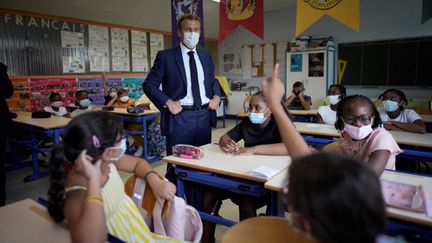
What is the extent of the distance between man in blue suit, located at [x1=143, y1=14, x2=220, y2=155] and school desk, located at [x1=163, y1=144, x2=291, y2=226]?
0.45 m

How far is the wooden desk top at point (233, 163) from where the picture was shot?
5.93ft

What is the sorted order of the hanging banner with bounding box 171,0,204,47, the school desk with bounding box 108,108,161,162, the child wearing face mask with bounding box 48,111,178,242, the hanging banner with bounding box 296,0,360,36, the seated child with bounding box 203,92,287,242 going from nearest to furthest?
the child wearing face mask with bounding box 48,111,178,242, the seated child with bounding box 203,92,287,242, the hanging banner with bounding box 296,0,360,36, the hanging banner with bounding box 171,0,204,47, the school desk with bounding box 108,108,161,162

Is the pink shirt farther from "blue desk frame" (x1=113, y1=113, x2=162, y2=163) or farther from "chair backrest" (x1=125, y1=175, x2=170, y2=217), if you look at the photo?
"blue desk frame" (x1=113, y1=113, x2=162, y2=163)

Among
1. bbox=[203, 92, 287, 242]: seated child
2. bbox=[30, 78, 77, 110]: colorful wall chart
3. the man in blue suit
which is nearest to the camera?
bbox=[203, 92, 287, 242]: seated child

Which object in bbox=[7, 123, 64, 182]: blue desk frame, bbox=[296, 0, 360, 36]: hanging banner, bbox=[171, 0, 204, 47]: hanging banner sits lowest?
bbox=[7, 123, 64, 182]: blue desk frame

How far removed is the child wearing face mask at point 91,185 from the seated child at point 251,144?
0.88m

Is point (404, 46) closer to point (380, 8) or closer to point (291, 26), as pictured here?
point (380, 8)

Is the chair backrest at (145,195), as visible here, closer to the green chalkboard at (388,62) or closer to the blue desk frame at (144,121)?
the blue desk frame at (144,121)

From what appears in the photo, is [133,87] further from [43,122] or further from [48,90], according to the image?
[43,122]

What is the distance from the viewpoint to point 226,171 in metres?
1.81

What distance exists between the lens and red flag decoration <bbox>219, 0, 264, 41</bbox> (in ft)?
12.5

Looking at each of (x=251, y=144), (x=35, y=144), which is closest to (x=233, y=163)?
(x=251, y=144)

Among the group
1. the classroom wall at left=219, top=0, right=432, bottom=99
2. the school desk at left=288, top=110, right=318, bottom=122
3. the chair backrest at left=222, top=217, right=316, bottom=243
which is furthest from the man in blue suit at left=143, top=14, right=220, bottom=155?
the classroom wall at left=219, top=0, right=432, bottom=99

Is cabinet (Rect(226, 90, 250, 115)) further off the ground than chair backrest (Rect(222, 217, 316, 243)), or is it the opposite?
cabinet (Rect(226, 90, 250, 115))
